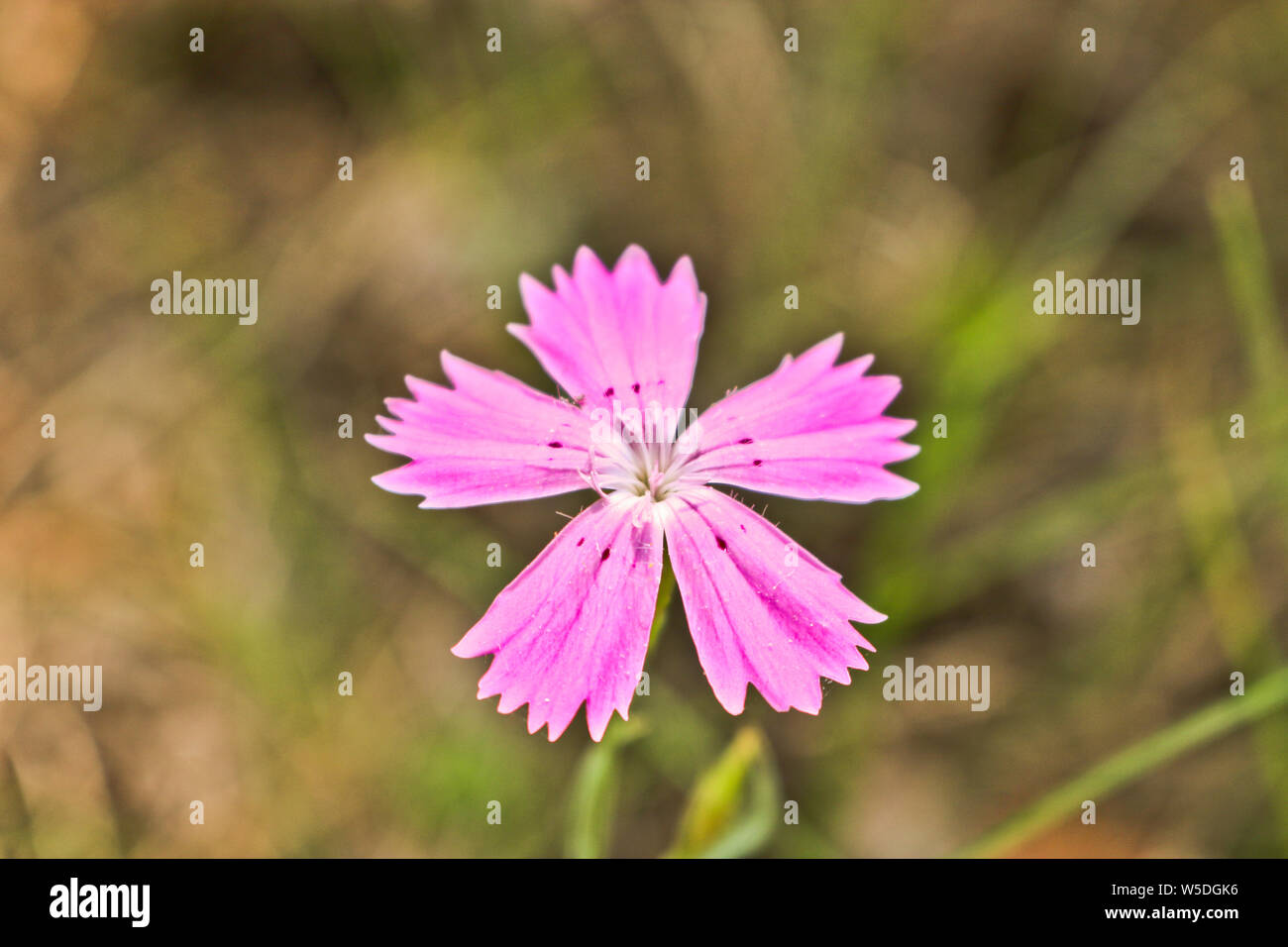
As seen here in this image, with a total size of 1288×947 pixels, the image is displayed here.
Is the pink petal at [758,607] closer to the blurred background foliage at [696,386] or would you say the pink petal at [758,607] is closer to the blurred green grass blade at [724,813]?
the blurred green grass blade at [724,813]

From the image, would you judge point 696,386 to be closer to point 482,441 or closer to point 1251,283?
point 482,441

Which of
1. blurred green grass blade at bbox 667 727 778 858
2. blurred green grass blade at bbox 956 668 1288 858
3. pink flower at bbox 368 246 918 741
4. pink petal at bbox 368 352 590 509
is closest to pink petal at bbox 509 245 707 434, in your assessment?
pink flower at bbox 368 246 918 741

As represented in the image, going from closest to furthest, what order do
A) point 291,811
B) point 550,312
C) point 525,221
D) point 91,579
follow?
1. point 550,312
2. point 291,811
3. point 91,579
4. point 525,221

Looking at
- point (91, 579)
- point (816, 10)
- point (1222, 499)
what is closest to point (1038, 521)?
point (1222, 499)

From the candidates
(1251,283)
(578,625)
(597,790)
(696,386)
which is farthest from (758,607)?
(1251,283)

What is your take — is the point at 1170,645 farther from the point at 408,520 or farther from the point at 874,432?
the point at 408,520

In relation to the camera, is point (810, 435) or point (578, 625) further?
point (810, 435)
